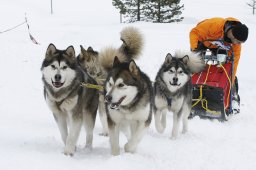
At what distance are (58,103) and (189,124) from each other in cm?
231

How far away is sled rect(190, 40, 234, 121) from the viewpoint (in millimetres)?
5413

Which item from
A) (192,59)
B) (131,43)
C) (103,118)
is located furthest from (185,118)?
(131,43)

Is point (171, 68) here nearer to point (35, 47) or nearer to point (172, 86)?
point (172, 86)

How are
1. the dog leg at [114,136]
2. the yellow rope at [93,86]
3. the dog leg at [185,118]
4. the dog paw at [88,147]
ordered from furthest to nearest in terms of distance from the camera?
the dog leg at [185,118]
the dog paw at [88,147]
the yellow rope at [93,86]
the dog leg at [114,136]

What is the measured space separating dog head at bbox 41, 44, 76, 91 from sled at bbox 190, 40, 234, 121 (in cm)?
246

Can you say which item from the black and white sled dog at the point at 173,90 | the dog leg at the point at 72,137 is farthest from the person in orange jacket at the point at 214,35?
the dog leg at the point at 72,137

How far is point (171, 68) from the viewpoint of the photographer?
179 inches

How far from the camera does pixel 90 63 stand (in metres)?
4.30

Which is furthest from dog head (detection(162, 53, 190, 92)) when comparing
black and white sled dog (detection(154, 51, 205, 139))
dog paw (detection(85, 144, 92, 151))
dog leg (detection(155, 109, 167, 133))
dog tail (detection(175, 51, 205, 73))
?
dog paw (detection(85, 144, 92, 151))

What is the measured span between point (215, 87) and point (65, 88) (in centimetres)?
263

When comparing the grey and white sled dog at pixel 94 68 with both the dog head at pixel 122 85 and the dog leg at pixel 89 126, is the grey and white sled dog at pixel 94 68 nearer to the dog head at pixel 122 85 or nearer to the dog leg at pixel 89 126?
the dog leg at pixel 89 126

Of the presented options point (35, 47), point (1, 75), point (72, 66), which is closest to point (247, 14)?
point (35, 47)

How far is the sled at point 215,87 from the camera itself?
213 inches

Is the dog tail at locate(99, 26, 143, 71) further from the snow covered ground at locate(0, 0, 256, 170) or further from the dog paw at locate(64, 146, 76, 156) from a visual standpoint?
the dog paw at locate(64, 146, 76, 156)
